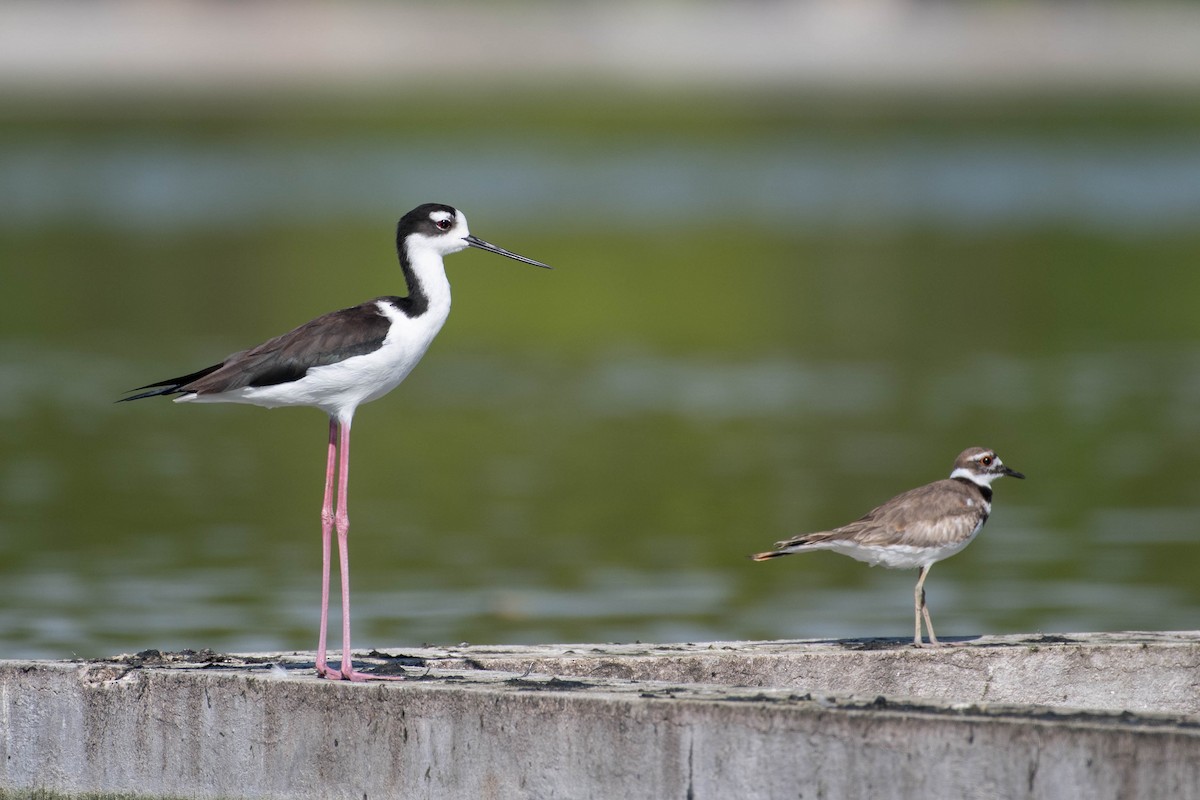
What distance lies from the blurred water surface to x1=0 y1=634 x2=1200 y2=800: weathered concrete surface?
4071mm

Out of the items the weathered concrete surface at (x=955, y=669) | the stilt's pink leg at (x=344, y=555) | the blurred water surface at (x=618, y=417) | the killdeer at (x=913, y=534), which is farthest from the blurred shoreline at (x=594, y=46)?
the stilt's pink leg at (x=344, y=555)

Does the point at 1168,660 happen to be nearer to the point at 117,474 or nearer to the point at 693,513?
the point at 693,513

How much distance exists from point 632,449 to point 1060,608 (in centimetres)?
743

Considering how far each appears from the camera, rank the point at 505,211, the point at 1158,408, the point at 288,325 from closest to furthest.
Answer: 1. the point at 1158,408
2. the point at 288,325
3. the point at 505,211

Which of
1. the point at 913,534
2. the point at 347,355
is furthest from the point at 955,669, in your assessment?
the point at 347,355

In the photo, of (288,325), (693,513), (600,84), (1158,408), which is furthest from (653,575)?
(600,84)

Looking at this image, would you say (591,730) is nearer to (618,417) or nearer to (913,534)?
(913,534)

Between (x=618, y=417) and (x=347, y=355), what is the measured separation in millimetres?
14250

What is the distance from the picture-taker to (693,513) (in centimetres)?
1953

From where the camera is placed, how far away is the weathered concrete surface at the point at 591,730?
8383 mm

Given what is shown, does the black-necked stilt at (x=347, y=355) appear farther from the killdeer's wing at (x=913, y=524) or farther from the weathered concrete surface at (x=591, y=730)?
the killdeer's wing at (x=913, y=524)

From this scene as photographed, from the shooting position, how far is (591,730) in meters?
9.07

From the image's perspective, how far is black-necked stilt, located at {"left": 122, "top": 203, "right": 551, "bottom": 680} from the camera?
10.2 meters

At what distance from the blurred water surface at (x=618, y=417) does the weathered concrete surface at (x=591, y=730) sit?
4.07 m
